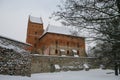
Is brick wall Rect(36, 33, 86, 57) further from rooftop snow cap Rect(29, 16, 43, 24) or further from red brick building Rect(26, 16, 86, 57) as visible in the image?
rooftop snow cap Rect(29, 16, 43, 24)

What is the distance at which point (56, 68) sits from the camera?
23.4 meters

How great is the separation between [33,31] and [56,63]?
21.6m

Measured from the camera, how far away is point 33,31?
43875 mm

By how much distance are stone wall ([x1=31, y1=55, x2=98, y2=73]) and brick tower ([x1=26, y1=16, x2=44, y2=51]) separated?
1874 cm

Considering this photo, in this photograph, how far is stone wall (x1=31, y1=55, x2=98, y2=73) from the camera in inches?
875

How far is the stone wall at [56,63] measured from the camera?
72.9ft

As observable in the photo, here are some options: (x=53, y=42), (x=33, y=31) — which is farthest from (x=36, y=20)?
(x=53, y=42)

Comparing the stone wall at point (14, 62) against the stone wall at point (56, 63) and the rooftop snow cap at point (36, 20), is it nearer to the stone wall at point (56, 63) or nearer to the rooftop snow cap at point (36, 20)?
the stone wall at point (56, 63)

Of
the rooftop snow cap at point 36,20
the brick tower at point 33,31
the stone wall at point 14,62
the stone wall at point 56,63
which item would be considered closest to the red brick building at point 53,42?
the brick tower at point 33,31

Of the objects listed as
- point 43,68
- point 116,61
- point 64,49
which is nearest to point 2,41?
point 116,61

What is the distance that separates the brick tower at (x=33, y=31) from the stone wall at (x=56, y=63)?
18744mm

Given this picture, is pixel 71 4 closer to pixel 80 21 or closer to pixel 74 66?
pixel 80 21

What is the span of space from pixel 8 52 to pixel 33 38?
33.4 metres

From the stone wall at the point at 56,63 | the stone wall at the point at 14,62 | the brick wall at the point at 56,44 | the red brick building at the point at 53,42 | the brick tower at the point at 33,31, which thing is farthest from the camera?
the brick tower at the point at 33,31
